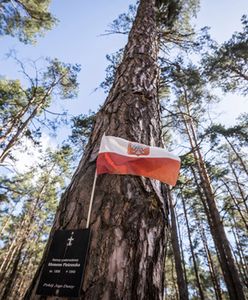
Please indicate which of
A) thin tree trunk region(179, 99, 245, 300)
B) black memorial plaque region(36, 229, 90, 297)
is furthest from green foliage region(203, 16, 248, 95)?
black memorial plaque region(36, 229, 90, 297)

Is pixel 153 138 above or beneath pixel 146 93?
beneath

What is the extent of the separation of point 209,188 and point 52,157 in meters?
12.5

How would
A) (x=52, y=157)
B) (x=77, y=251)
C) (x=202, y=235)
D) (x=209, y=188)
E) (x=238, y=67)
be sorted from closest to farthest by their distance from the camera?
(x=77, y=251)
(x=209, y=188)
(x=238, y=67)
(x=52, y=157)
(x=202, y=235)

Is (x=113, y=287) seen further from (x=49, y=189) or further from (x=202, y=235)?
(x=202, y=235)

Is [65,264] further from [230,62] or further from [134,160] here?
[230,62]

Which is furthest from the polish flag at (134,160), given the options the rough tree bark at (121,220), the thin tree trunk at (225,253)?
the thin tree trunk at (225,253)

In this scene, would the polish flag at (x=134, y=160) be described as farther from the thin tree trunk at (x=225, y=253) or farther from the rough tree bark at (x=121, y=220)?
the thin tree trunk at (x=225, y=253)

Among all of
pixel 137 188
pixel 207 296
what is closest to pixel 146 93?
pixel 137 188

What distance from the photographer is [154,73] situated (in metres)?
2.75

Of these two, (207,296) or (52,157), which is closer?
(52,157)

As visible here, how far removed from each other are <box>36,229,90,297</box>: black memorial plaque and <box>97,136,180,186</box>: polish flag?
427 millimetres

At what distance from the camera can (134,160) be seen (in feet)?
4.99

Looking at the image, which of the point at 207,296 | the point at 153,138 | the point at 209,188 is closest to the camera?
the point at 153,138

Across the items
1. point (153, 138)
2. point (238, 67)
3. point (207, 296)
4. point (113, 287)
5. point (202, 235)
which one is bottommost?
point (113, 287)
